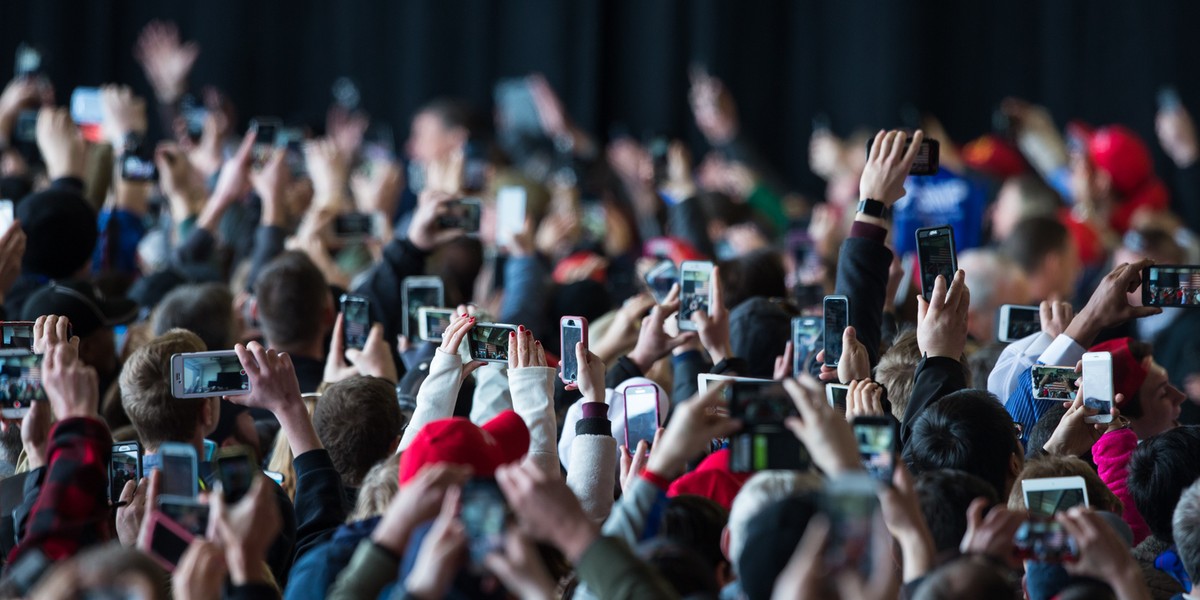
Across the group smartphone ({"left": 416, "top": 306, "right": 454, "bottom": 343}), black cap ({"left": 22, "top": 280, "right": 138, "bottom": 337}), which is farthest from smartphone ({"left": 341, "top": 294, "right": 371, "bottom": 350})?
black cap ({"left": 22, "top": 280, "right": 138, "bottom": 337})

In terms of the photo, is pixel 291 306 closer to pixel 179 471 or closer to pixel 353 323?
pixel 353 323

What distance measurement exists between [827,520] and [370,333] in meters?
1.76

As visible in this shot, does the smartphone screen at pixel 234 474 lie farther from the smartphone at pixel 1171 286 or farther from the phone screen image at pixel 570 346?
the smartphone at pixel 1171 286

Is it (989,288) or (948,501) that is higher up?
(989,288)

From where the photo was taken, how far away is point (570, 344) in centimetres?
266

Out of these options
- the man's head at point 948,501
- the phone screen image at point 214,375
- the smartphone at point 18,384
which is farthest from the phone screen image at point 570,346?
the smartphone at point 18,384

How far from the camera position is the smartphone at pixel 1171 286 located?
107 inches

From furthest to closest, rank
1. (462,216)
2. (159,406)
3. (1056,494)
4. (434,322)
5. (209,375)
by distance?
(462,216) → (434,322) → (159,406) → (209,375) → (1056,494)

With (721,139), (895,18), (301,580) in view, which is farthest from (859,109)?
(301,580)

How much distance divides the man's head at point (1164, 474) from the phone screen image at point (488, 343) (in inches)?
44.3

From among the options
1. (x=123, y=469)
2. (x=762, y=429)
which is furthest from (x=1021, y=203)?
(x=123, y=469)

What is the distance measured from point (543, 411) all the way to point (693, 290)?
72 cm

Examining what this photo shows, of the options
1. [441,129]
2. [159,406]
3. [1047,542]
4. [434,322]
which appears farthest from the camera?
[441,129]

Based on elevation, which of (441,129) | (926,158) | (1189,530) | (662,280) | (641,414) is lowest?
(1189,530)
